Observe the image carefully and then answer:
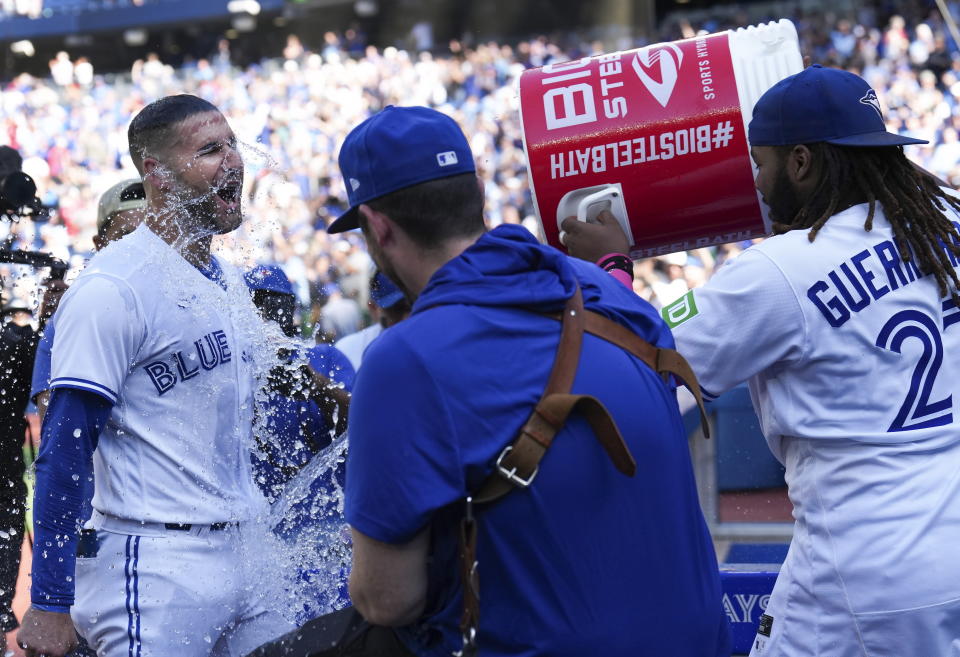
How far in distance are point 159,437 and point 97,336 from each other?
0.99 ft

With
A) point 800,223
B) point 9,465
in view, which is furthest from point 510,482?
point 9,465

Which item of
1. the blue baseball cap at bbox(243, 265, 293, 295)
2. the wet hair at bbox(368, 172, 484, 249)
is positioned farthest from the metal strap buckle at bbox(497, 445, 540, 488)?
the blue baseball cap at bbox(243, 265, 293, 295)

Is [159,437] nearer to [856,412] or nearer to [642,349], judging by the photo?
[642,349]

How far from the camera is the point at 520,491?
1682 mm

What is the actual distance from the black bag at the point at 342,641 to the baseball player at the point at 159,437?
0.86 m

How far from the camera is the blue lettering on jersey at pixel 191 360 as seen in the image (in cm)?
274

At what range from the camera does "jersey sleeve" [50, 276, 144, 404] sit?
8.35ft

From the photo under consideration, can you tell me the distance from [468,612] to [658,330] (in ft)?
1.94

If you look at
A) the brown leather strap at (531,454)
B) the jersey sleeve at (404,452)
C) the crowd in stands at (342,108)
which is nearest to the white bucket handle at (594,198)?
the brown leather strap at (531,454)

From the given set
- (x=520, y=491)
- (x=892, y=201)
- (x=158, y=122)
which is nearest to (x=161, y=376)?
(x=158, y=122)

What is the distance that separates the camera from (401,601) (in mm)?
1691

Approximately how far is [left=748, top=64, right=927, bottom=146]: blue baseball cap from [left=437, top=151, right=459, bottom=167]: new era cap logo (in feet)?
2.90

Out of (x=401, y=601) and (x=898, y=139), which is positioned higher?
(x=898, y=139)

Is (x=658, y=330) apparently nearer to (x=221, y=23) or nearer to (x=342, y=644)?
(x=342, y=644)
